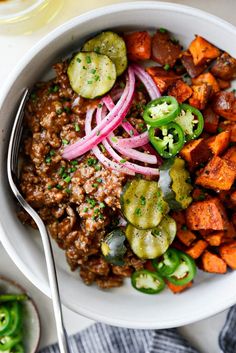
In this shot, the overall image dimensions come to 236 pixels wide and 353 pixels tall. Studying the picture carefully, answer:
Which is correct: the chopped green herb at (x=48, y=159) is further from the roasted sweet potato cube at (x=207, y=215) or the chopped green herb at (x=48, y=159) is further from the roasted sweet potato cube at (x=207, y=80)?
the roasted sweet potato cube at (x=207, y=80)

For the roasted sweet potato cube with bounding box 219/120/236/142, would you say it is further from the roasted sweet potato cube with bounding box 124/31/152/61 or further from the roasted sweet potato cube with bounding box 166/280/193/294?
the roasted sweet potato cube with bounding box 166/280/193/294

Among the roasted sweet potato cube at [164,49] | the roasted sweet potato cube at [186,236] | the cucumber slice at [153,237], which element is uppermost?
the roasted sweet potato cube at [164,49]

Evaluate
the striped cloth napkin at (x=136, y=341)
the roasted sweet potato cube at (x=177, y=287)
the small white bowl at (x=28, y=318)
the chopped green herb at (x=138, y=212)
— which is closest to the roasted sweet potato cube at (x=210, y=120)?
the chopped green herb at (x=138, y=212)

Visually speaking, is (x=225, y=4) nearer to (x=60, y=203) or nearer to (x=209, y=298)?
(x=60, y=203)

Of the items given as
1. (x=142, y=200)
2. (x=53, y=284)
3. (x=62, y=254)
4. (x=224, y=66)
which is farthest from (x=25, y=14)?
(x=53, y=284)

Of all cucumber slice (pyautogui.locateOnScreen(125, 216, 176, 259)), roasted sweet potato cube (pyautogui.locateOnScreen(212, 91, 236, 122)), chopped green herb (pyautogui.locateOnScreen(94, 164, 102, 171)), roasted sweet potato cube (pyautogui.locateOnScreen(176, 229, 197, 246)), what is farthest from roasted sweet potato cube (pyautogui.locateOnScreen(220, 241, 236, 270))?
chopped green herb (pyautogui.locateOnScreen(94, 164, 102, 171))
